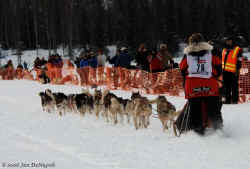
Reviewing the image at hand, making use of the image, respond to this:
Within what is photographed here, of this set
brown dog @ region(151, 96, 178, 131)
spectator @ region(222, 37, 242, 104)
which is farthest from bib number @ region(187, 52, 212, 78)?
spectator @ region(222, 37, 242, 104)

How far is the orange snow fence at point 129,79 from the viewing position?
9094mm

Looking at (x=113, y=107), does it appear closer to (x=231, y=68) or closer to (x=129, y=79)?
(x=231, y=68)

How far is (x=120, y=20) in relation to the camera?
150 feet

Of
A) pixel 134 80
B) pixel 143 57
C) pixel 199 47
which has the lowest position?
pixel 134 80

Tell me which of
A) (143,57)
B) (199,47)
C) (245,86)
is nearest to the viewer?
(199,47)

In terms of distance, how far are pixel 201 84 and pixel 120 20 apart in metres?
41.2

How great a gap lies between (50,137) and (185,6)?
1944 inches

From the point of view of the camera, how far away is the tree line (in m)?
45.7

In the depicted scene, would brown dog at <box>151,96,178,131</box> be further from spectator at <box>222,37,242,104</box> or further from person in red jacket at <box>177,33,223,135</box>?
spectator at <box>222,37,242,104</box>

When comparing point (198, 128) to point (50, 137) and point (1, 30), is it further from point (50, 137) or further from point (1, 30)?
point (1, 30)

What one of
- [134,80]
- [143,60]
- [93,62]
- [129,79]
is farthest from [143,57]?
[93,62]

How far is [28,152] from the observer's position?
5.00 m

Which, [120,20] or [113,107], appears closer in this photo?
[113,107]

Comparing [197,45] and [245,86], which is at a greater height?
[197,45]
